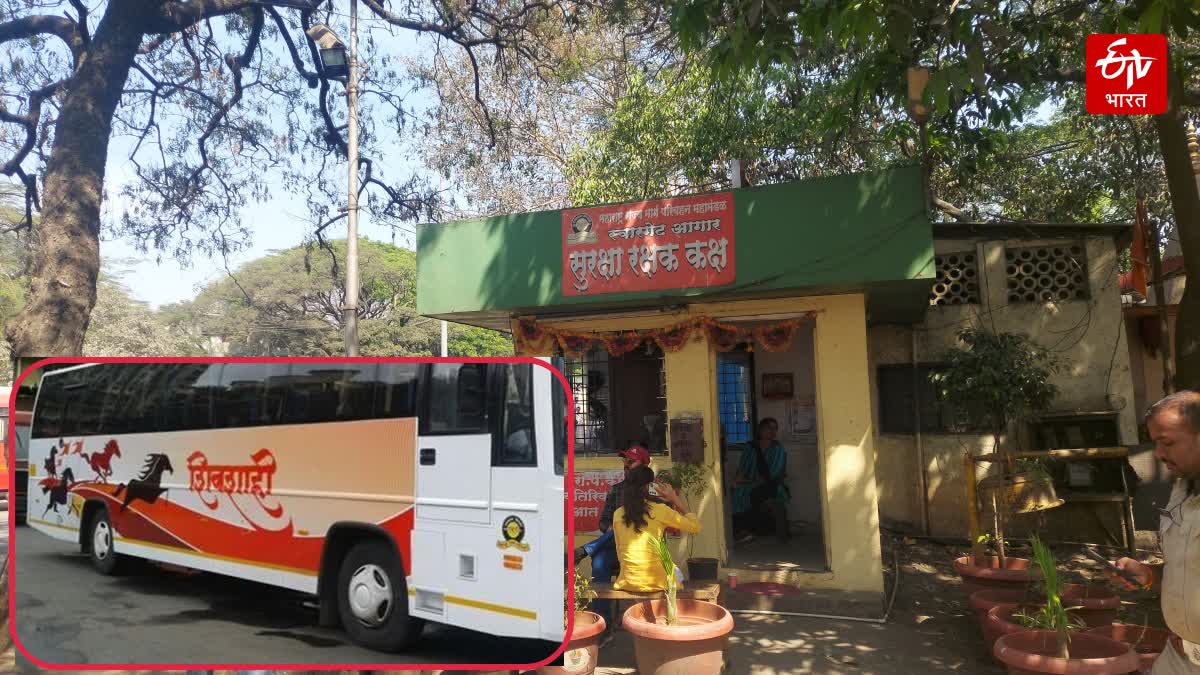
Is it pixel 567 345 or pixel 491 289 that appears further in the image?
pixel 567 345

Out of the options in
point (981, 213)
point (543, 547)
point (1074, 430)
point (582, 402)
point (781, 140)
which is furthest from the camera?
point (981, 213)

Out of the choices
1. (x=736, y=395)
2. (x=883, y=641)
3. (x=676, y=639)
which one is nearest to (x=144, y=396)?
(x=676, y=639)

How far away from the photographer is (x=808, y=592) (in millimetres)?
7125

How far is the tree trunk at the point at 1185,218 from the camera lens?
6242mm

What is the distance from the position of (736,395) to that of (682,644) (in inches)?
244

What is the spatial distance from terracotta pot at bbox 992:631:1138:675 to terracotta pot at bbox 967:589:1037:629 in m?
1.05

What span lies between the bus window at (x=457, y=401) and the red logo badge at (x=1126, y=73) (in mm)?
6041

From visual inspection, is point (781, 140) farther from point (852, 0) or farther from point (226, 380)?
point (226, 380)

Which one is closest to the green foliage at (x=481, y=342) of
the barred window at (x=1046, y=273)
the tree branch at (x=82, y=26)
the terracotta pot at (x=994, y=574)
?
the barred window at (x=1046, y=273)

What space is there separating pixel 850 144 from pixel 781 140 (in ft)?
4.10

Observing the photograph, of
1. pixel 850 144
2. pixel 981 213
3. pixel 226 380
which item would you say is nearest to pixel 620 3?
pixel 850 144

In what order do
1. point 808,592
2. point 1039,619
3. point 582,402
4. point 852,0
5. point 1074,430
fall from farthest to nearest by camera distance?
point 1074,430, point 582,402, point 808,592, point 852,0, point 1039,619

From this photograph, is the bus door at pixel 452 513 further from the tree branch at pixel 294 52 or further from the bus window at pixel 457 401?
the tree branch at pixel 294 52

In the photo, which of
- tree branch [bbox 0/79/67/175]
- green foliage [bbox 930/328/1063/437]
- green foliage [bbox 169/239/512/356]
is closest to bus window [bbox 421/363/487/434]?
green foliage [bbox 930/328/1063/437]
